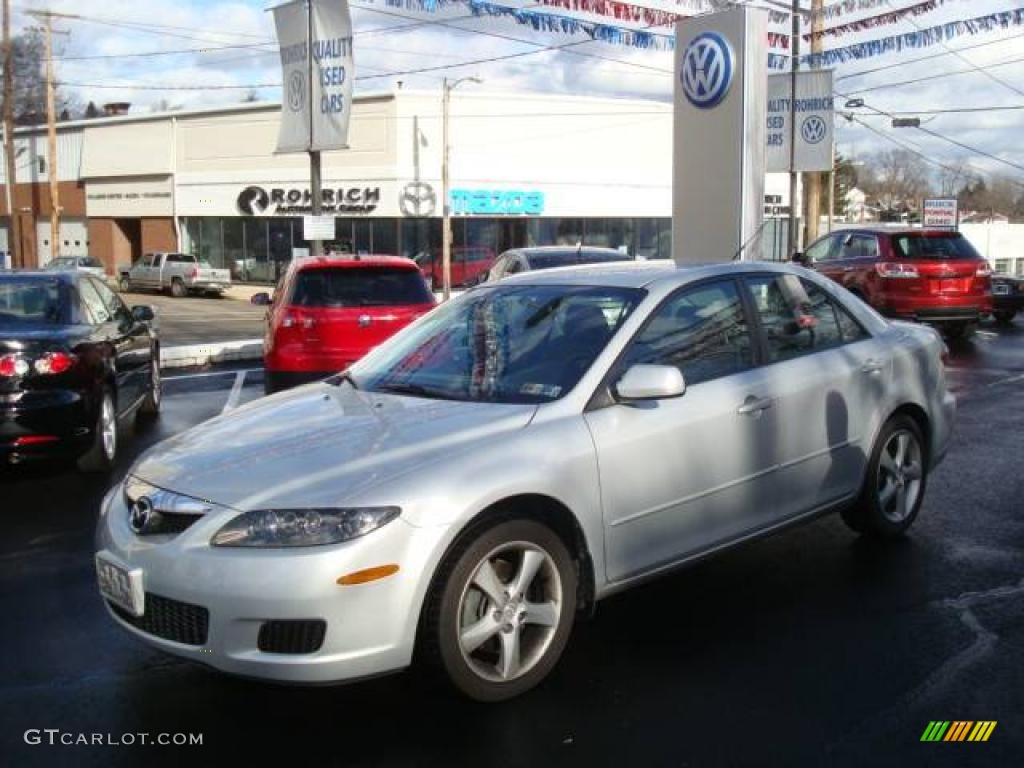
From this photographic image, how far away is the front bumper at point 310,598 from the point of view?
11.3 feet

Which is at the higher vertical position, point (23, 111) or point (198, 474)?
point (23, 111)

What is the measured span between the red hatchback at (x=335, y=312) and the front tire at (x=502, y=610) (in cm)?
593

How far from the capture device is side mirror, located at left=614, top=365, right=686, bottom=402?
4.15m

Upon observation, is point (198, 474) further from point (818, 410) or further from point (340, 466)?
point (818, 410)

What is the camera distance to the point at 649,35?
1666 centimetres

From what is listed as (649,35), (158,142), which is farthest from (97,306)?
(158,142)

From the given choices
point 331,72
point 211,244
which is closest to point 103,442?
point 331,72

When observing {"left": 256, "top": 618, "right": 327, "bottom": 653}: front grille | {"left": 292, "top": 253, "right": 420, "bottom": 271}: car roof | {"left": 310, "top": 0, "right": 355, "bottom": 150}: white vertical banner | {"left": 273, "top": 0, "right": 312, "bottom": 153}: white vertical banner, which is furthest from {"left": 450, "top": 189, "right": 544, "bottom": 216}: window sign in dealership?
{"left": 256, "top": 618, "right": 327, "bottom": 653}: front grille

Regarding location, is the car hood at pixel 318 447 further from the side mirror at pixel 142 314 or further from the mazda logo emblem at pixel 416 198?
the mazda logo emblem at pixel 416 198

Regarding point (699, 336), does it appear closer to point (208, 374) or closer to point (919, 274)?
point (208, 374)

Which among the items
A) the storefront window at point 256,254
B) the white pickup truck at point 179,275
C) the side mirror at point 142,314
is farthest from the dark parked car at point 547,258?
the storefront window at point 256,254

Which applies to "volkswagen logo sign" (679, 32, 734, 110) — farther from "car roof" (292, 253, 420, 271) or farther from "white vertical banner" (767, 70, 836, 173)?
"white vertical banner" (767, 70, 836, 173)

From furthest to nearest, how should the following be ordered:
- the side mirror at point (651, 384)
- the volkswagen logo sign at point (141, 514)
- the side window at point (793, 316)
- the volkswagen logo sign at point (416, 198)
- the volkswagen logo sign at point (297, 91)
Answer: the volkswagen logo sign at point (416, 198) → the volkswagen logo sign at point (297, 91) → the side window at point (793, 316) → the side mirror at point (651, 384) → the volkswagen logo sign at point (141, 514)

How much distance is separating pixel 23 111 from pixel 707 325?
58079 millimetres
